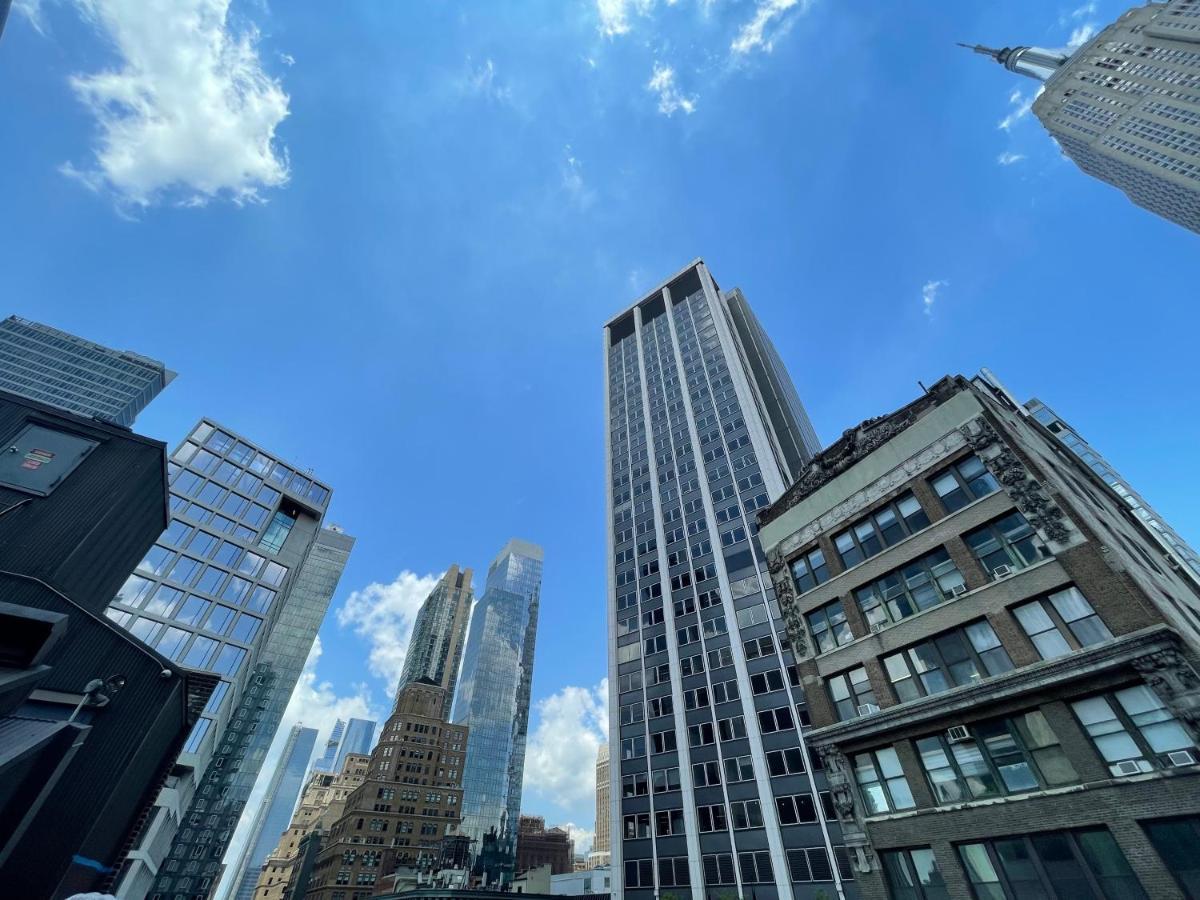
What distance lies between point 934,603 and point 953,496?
421 centimetres

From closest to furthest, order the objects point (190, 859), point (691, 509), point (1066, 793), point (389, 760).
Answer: point (1066, 793), point (691, 509), point (190, 859), point (389, 760)

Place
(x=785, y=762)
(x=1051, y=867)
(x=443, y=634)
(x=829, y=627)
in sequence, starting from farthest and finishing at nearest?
(x=443, y=634), (x=785, y=762), (x=829, y=627), (x=1051, y=867)

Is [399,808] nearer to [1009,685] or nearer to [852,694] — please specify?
[852,694]

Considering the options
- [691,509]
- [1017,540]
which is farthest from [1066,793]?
[691,509]

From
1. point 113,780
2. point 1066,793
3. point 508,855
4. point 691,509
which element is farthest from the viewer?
point 508,855

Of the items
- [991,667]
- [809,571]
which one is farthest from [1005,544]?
[809,571]

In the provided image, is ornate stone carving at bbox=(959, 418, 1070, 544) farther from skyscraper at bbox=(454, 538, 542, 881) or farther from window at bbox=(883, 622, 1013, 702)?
skyscraper at bbox=(454, 538, 542, 881)

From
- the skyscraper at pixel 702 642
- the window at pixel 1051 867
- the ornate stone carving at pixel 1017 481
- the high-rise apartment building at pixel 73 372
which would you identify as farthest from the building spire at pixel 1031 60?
the high-rise apartment building at pixel 73 372

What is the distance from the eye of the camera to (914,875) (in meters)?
17.0

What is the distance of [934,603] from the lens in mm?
19359

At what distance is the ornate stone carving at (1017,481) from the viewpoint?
17.0 metres

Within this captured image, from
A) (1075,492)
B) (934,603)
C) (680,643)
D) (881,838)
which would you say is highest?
(680,643)

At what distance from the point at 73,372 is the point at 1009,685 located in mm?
191146

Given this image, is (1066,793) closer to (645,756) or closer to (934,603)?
(934,603)
